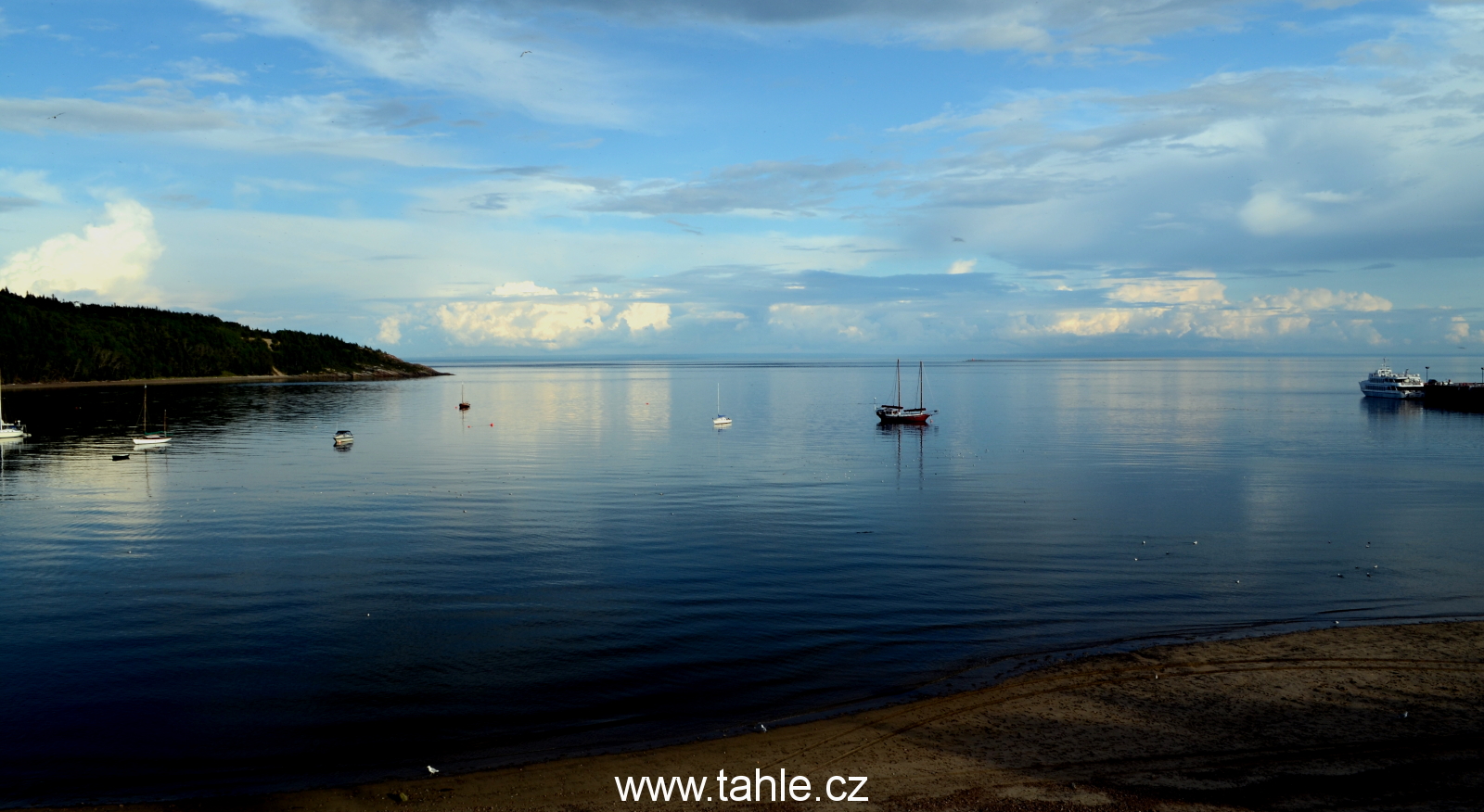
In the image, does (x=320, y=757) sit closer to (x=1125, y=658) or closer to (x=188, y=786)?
(x=188, y=786)

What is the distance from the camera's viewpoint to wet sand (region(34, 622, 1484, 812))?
49.9 feet

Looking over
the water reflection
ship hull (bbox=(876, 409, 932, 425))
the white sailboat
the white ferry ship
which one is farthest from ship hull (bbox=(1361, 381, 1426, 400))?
the white sailboat

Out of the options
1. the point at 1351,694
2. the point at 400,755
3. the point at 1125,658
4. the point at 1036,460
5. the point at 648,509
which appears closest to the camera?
the point at 400,755

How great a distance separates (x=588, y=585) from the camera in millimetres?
32375

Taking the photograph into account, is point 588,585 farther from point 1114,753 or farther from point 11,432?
point 11,432

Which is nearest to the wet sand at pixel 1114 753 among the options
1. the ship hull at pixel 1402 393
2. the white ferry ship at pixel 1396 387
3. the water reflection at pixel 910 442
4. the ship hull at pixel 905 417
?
the water reflection at pixel 910 442

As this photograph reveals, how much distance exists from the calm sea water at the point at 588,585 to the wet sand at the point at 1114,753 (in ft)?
5.27

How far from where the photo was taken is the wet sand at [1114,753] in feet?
49.9

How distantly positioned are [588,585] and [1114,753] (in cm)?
1980

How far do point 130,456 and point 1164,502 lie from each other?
80.0m

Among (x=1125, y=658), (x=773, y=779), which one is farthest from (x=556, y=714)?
(x=1125, y=658)

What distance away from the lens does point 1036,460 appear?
75375mm

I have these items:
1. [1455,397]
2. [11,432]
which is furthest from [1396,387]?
[11,432]

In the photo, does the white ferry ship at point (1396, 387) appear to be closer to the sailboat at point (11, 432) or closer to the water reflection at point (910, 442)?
the water reflection at point (910, 442)
